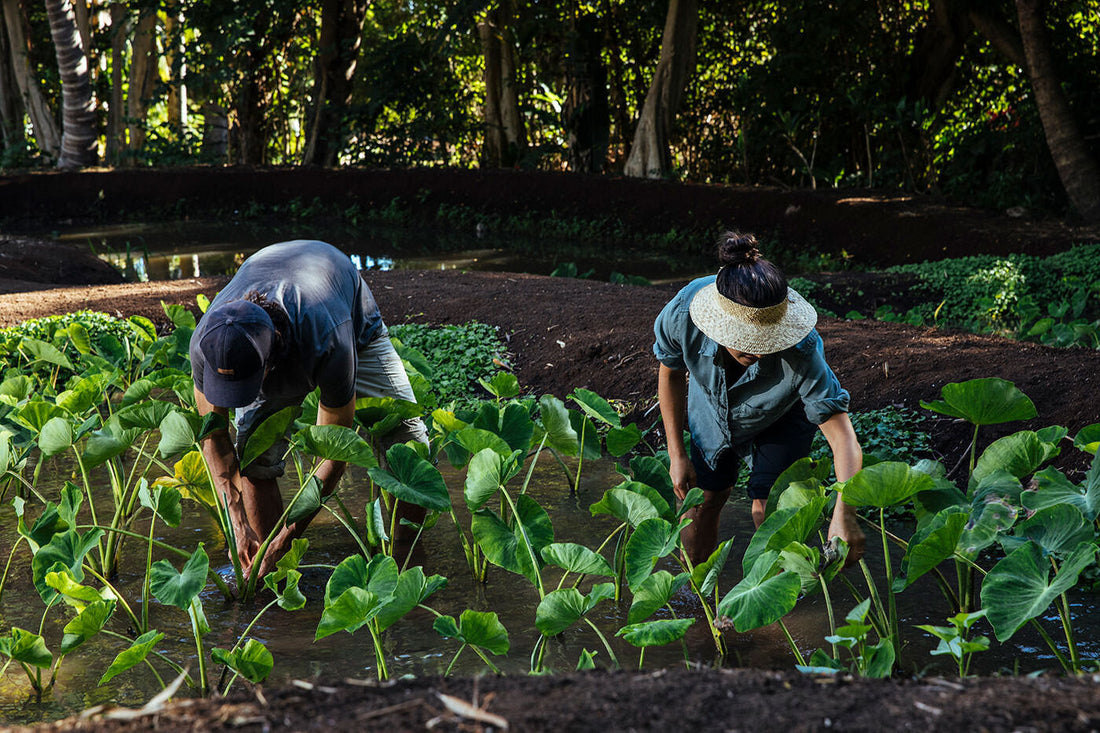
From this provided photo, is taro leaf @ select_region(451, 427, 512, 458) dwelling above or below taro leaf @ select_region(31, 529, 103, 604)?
above

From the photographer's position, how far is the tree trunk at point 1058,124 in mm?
9148

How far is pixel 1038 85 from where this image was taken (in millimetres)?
9305

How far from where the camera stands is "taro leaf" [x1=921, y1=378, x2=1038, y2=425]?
2.70 meters

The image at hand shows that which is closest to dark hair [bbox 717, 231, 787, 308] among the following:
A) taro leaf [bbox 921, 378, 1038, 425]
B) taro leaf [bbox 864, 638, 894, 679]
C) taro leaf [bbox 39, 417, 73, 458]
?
taro leaf [bbox 921, 378, 1038, 425]

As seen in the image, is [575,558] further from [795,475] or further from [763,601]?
[795,475]

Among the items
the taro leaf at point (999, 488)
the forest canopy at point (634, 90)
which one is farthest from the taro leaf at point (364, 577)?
the forest canopy at point (634, 90)

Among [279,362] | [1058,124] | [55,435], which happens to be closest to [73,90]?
[1058,124]

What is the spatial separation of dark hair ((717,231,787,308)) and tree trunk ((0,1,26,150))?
1887 cm

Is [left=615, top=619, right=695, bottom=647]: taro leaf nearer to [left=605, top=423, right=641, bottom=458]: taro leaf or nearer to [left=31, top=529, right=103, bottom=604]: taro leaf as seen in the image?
[left=605, top=423, right=641, bottom=458]: taro leaf

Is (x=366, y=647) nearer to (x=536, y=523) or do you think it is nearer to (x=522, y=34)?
(x=536, y=523)

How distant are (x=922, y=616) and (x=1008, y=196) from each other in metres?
9.29

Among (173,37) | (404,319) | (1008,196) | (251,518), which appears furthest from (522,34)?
(251,518)

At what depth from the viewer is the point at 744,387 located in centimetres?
287

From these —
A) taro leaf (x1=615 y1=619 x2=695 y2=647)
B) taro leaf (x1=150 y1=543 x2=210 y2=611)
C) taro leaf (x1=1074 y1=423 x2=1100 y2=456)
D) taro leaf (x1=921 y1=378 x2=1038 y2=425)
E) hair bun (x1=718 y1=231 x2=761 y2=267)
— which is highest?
hair bun (x1=718 y1=231 x2=761 y2=267)
